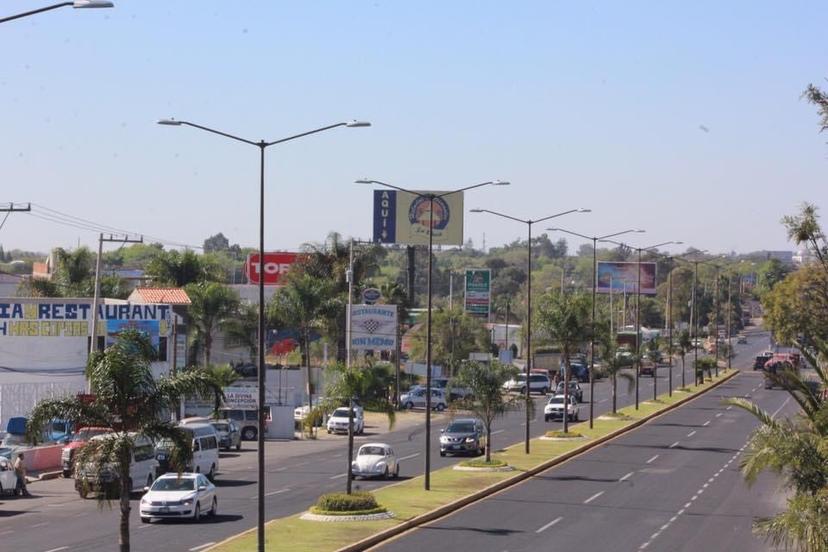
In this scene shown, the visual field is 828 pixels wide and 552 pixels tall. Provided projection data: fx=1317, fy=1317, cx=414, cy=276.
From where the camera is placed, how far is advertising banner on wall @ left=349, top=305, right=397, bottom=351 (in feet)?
305

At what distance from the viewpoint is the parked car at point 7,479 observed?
43.2m

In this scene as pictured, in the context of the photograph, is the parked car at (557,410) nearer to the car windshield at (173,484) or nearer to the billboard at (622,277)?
the car windshield at (173,484)

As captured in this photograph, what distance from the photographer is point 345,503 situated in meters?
35.4

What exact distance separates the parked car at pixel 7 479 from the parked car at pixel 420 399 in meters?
46.0

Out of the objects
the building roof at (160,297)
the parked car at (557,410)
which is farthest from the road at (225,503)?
the building roof at (160,297)

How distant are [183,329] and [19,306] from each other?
14.7 metres

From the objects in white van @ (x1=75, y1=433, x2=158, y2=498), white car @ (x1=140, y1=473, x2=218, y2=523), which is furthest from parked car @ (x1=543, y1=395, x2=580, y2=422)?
white car @ (x1=140, y1=473, x2=218, y2=523)

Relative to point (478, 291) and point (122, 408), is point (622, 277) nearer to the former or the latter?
point (478, 291)

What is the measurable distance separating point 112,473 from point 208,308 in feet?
192

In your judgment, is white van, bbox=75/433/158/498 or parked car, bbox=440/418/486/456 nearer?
white van, bbox=75/433/158/498

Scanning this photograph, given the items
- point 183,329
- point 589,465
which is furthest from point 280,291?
point 589,465

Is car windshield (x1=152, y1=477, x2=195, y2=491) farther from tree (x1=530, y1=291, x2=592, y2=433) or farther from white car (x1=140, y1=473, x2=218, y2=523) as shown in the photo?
tree (x1=530, y1=291, x2=592, y2=433)

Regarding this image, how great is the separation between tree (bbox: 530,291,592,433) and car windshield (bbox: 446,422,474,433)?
1014cm

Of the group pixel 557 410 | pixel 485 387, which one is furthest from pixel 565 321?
pixel 485 387
